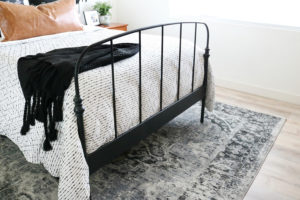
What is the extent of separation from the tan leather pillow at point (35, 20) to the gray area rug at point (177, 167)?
35.2 inches

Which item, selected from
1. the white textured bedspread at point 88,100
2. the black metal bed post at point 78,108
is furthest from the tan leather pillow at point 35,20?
the black metal bed post at point 78,108

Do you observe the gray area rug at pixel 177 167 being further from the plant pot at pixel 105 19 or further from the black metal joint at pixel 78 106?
the plant pot at pixel 105 19

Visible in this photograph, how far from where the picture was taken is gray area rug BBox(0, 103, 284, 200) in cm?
173

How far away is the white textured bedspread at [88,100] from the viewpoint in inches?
53.3

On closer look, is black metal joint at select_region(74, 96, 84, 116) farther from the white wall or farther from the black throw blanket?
the white wall

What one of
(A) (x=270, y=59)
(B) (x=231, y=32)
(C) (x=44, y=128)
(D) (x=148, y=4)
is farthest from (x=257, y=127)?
(D) (x=148, y=4)

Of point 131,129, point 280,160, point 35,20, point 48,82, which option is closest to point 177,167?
point 131,129

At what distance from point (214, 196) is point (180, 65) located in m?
0.93

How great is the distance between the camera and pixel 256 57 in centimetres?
319

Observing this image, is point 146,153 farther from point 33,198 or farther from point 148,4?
point 148,4

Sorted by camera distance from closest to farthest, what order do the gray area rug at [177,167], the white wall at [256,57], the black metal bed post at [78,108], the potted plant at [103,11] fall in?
the black metal bed post at [78,108], the gray area rug at [177,167], the white wall at [256,57], the potted plant at [103,11]

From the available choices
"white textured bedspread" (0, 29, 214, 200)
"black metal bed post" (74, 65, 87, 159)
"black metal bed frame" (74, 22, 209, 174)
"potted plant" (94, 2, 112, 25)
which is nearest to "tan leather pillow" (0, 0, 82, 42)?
"white textured bedspread" (0, 29, 214, 200)

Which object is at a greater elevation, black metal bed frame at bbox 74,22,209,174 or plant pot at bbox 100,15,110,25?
plant pot at bbox 100,15,110,25

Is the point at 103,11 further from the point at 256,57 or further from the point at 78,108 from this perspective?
the point at 78,108
